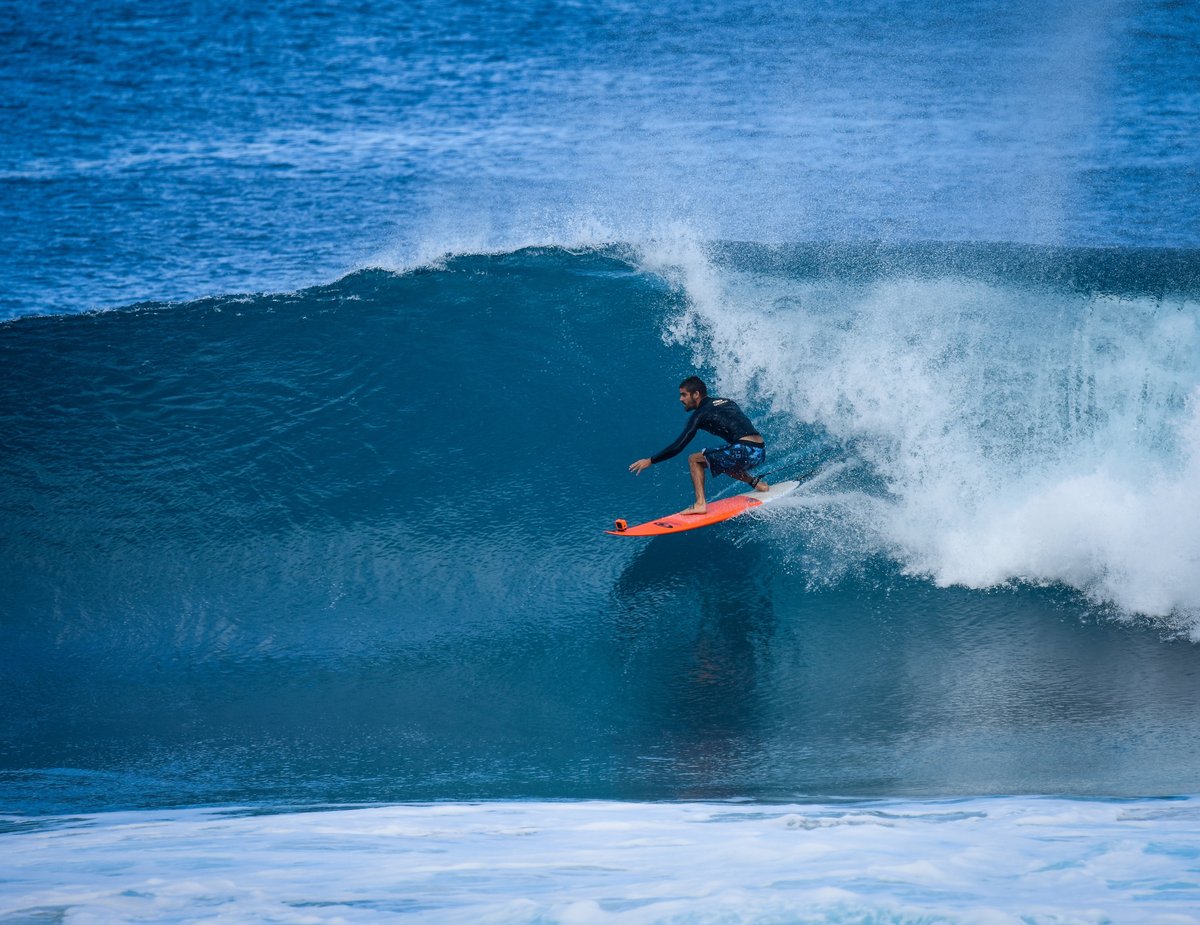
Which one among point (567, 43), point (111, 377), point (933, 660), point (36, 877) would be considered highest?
point (567, 43)

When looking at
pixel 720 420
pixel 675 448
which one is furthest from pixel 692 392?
pixel 675 448

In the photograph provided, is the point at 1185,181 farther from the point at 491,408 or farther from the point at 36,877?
the point at 36,877

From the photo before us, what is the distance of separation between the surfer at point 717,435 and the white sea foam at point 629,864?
2906 millimetres

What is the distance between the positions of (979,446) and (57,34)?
26.5m

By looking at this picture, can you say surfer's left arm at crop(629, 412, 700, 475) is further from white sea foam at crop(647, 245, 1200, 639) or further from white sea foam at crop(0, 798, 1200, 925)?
white sea foam at crop(0, 798, 1200, 925)

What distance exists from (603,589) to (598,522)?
83 cm

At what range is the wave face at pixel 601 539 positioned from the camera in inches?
268

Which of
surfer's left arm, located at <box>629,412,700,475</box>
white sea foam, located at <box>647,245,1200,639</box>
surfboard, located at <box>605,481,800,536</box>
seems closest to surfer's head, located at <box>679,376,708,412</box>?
surfer's left arm, located at <box>629,412,700,475</box>

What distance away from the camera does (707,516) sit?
8.45 meters

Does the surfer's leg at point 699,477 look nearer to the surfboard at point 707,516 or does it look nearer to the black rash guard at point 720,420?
the surfboard at point 707,516

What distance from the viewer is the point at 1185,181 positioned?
18.7m

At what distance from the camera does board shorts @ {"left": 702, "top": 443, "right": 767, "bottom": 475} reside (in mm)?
8430

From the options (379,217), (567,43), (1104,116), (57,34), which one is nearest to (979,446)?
(379,217)

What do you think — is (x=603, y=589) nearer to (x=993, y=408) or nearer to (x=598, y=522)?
(x=598, y=522)
